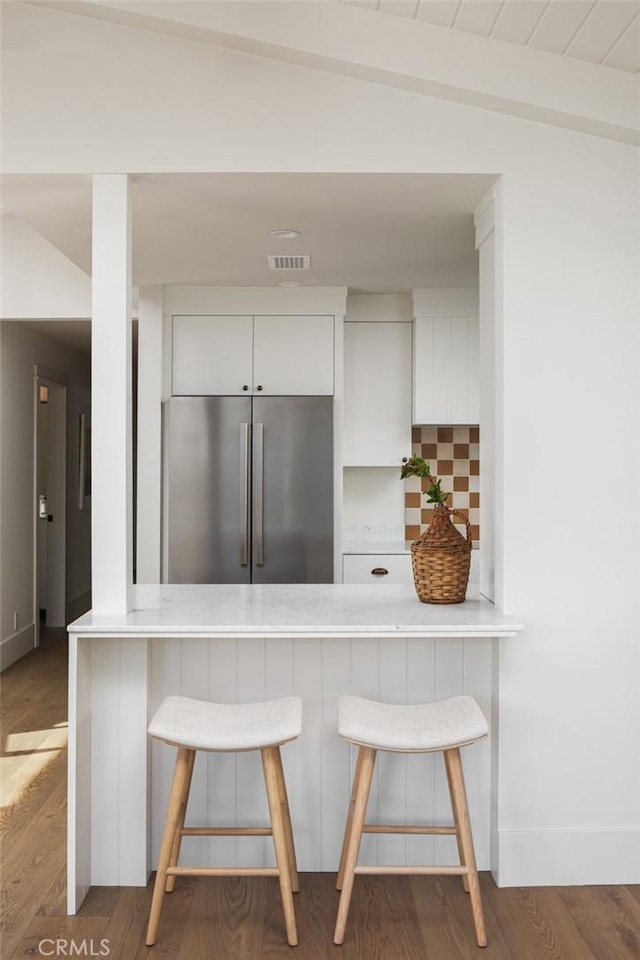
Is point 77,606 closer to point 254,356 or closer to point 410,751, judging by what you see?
point 254,356

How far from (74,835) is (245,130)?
7.62 feet

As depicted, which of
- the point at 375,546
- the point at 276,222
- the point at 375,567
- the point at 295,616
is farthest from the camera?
the point at 375,546

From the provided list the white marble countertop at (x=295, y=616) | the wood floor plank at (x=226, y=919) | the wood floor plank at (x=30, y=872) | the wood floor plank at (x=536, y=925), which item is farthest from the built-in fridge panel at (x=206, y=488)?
the wood floor plank at (x=536, y=925)

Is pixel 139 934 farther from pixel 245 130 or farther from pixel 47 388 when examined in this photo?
pixel 47 388

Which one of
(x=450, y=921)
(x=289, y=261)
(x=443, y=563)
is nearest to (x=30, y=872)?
(x=450, y=921)

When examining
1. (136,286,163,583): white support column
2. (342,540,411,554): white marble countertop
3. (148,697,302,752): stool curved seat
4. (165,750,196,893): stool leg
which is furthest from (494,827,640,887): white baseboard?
(136,286,163,583): white support column

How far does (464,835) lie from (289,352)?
3025 millimetres

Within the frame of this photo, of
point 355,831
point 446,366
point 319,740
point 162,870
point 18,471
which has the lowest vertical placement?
point 162,870

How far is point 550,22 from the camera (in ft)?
7.91

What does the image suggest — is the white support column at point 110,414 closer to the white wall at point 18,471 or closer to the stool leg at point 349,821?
the stool leg at point 349,821

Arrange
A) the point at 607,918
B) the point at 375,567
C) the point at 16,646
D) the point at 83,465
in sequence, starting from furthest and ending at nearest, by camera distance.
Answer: the point at 83,465
the point at 16,646
the point at 375,567
the point at 607,918

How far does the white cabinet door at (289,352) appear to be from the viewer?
4715 millimetres

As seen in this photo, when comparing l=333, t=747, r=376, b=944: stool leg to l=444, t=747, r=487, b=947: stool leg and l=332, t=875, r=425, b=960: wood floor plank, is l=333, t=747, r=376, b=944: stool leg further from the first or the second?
l=444, t=747, r=487, b=947: stool leg

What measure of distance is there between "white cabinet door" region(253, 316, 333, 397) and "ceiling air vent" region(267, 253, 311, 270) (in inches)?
24.1
